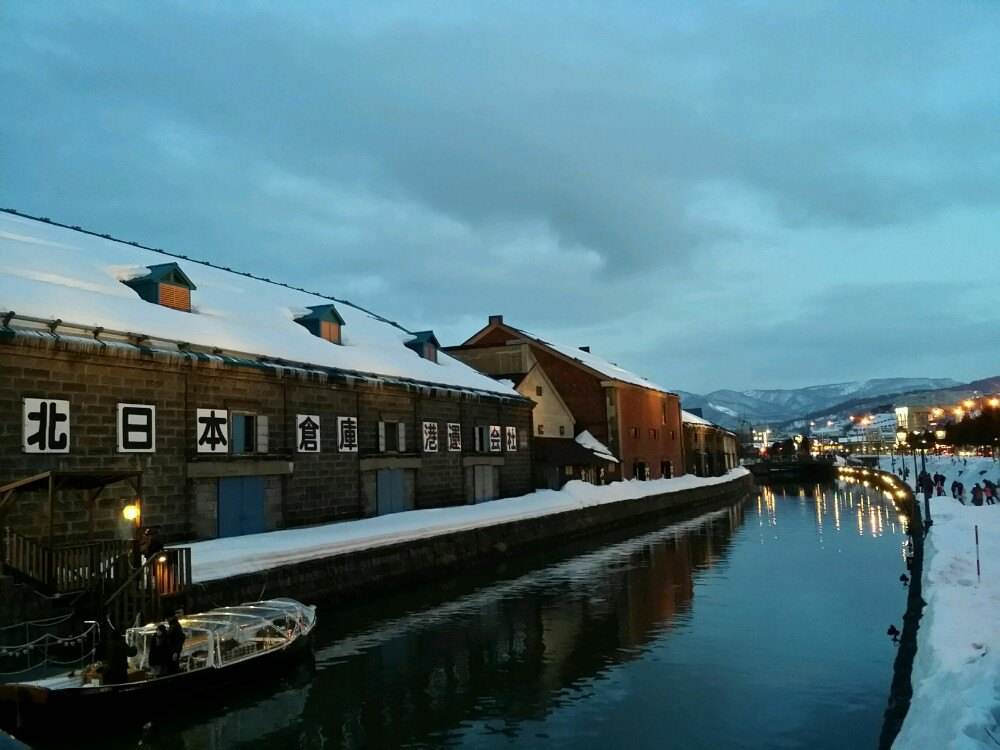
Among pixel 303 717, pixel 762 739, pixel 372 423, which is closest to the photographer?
pixel 762 739

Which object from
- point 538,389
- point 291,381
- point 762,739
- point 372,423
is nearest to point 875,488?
point 538,389

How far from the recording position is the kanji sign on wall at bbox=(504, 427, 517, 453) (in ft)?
152

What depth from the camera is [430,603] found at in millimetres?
25562

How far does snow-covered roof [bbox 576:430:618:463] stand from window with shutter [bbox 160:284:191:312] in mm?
34949

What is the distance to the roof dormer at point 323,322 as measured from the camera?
35094 millimetres

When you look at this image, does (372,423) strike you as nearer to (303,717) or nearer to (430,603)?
(430,603)

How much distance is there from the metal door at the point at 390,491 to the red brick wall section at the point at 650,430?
3071 cm

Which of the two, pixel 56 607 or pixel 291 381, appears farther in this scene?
pixel 291 381

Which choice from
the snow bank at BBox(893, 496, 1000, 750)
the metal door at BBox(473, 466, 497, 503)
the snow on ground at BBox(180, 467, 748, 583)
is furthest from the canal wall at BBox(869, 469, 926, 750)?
the metal door at BBox(473, 466, 497, 503)

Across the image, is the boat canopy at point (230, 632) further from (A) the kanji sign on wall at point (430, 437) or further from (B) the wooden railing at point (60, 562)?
(A) the kanji sign on wall at point (430, 437)

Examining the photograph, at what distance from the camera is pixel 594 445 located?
61219 mm

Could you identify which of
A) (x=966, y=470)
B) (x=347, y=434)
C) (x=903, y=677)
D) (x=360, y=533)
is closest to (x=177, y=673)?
(x=903, y=677)

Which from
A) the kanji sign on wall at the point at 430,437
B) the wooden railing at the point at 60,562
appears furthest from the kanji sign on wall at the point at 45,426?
the kanji sign on wall at the point at 430,437

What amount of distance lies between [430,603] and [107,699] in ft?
41.2
